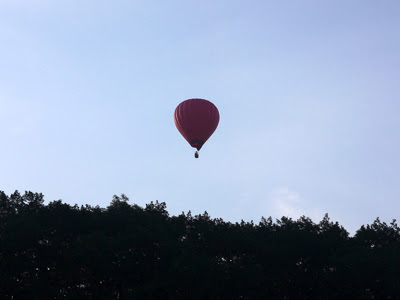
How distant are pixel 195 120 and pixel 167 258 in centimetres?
1063

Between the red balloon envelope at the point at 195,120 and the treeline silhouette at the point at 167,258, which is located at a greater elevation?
the red balloon envelope at the point at 195,120

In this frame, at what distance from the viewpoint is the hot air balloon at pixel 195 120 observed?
36.8 metres

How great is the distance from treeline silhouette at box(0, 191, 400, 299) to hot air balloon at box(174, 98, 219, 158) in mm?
8758

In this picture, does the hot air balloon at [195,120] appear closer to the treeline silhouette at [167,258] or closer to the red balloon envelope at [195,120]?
the red balloon envelope at [195,120]

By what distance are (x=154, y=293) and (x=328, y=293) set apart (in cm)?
1148

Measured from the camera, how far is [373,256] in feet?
148

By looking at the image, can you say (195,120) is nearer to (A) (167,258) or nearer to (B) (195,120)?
(B) (195,120)

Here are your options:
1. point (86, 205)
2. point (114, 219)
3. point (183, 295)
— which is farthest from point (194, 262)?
point (86, 205)

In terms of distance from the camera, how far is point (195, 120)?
36812mm

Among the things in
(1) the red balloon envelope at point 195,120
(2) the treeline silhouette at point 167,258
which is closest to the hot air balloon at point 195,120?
(1) the red balloon envelope at point 195,120

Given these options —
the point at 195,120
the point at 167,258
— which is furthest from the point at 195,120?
the point at 167,258

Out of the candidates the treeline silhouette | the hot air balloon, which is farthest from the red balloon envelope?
the treeline silhouette

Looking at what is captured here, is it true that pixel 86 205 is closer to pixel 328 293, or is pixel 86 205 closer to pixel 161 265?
pixel 161 265

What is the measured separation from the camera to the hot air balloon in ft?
121
